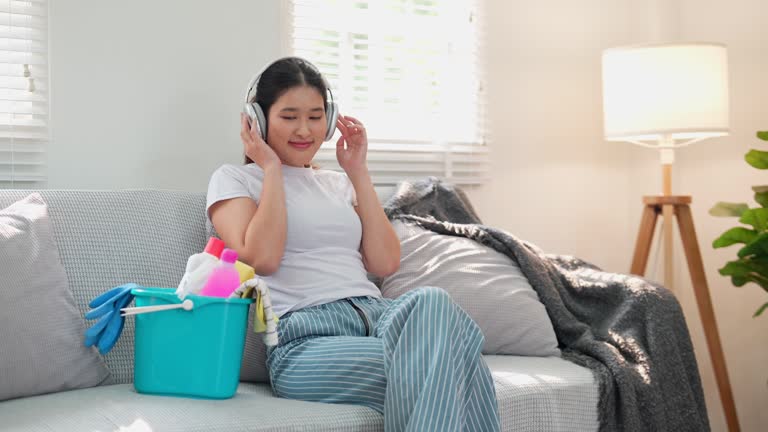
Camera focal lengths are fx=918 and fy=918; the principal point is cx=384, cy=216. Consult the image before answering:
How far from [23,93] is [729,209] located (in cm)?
224

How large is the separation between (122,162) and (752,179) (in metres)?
2.27

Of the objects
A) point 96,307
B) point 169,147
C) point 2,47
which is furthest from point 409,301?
point 2,47

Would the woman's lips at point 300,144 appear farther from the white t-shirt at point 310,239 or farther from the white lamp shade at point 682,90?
the white lamp shade at point 682,90

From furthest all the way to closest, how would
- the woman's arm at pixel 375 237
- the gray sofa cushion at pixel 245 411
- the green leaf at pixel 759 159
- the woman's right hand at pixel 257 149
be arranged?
the green leaf at pixel 759 159 → the woman's arm at pixel 375 237 → the woman's right hand at pixel 257 149 → the gray sofa cushion at pixel 245 411

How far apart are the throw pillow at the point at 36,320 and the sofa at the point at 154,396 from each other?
11 mm

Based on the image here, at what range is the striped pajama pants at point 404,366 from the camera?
1655mm

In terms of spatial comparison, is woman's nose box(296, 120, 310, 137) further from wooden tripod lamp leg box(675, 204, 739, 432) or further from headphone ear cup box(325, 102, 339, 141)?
wooden tripod lamp leg box(675, 204, 739, 432)

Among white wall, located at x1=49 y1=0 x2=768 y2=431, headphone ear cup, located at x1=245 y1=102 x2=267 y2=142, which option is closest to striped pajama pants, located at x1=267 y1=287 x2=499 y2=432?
headphone ear cup, located at x1=245 y1=102 x2=267 y2=142

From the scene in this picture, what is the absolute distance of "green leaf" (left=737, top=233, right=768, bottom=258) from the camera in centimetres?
283

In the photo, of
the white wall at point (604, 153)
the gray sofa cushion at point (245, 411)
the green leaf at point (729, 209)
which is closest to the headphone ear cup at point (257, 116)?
the gray sofa cushion at point (245, 411)

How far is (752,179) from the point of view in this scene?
11.2ft

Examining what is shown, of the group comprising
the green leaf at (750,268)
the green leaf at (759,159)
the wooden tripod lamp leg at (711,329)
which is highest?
the green leaf at (759,159)

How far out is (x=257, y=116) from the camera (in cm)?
219

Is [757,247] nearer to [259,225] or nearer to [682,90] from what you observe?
[682,90]
